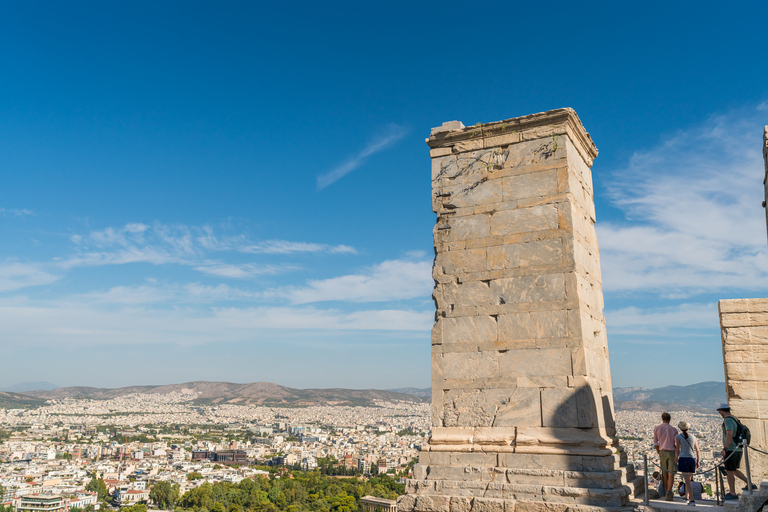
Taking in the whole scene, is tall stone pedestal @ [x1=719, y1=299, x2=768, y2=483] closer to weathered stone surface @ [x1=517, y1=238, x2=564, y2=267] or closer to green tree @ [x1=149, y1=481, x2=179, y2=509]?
weathered stone surface @ [x1=517, y1=238, x2=564, y2=267]

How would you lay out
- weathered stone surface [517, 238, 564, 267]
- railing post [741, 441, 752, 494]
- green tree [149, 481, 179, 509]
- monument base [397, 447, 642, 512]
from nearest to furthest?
railing post [741, 441, 752, 494] < monument base [397, 447, 642, 512] < weathered stone surface [517, 238, 564, 267] < green tree [149, 481, 179, 509]

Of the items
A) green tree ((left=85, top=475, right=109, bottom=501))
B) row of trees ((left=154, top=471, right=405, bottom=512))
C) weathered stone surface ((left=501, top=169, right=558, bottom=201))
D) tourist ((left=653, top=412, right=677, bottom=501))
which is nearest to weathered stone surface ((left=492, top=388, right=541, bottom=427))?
tourist ((left=653, top=412, right=677, bottom=501))

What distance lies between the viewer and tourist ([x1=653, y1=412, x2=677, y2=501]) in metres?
6.98

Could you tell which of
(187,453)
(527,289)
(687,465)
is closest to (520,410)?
(527,289)

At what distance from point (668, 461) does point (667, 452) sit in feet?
0.33

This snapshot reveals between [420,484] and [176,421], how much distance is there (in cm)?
18951

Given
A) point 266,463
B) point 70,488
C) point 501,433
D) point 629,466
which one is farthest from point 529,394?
point 266,463

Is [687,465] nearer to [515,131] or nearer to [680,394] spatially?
[515,131]

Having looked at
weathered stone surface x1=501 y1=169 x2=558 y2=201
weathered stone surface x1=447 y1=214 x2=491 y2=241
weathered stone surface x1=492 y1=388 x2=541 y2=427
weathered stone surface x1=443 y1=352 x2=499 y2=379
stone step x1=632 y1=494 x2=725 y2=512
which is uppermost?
weathered stone surface x1=501 y1=169 x2=558 y2=201

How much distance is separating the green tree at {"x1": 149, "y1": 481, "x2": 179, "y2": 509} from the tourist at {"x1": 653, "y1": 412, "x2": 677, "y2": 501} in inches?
2936

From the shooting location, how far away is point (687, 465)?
22.2 ft

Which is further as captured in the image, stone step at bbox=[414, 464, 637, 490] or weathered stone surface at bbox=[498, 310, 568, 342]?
weathered stone surface at bbox=[498, 310, 568, 342]

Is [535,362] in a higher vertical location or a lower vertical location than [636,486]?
higher

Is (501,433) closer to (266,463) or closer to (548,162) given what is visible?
(548,162)
